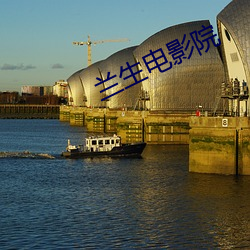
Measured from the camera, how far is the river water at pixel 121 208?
102 ft

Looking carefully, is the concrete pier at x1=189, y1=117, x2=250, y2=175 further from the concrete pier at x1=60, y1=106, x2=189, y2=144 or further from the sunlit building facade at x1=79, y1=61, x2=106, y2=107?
the sunlit building facade at x1=79, y1=61, x2=106, y2=107

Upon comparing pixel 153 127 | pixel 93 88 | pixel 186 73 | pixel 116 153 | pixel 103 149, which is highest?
pixel 93 88

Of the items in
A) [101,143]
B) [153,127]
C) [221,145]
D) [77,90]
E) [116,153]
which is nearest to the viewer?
[221,145]

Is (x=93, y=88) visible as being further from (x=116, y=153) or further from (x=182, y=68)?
(x=116, y=153)

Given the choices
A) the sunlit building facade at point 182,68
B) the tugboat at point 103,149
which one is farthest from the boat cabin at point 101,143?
the sunlit building facade at point 182,68

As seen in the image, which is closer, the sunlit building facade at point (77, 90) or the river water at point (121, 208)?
the river water at point (121, 208)

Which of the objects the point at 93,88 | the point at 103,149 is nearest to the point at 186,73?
the point at 103,149

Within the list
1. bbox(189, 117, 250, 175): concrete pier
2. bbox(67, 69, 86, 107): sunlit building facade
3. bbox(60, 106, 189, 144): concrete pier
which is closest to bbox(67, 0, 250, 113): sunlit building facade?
bbox(60, 106, 189, 144): concrete pier

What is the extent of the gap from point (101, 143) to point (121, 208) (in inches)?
1121

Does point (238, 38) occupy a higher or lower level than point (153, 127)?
higher

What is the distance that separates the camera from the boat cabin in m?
65.7

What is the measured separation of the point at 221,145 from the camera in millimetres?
47750

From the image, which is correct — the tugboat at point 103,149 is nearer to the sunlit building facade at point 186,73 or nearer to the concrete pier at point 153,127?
the concrete pier at point 153,127

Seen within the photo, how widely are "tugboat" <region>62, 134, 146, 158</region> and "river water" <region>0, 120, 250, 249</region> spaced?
19.9 ft
